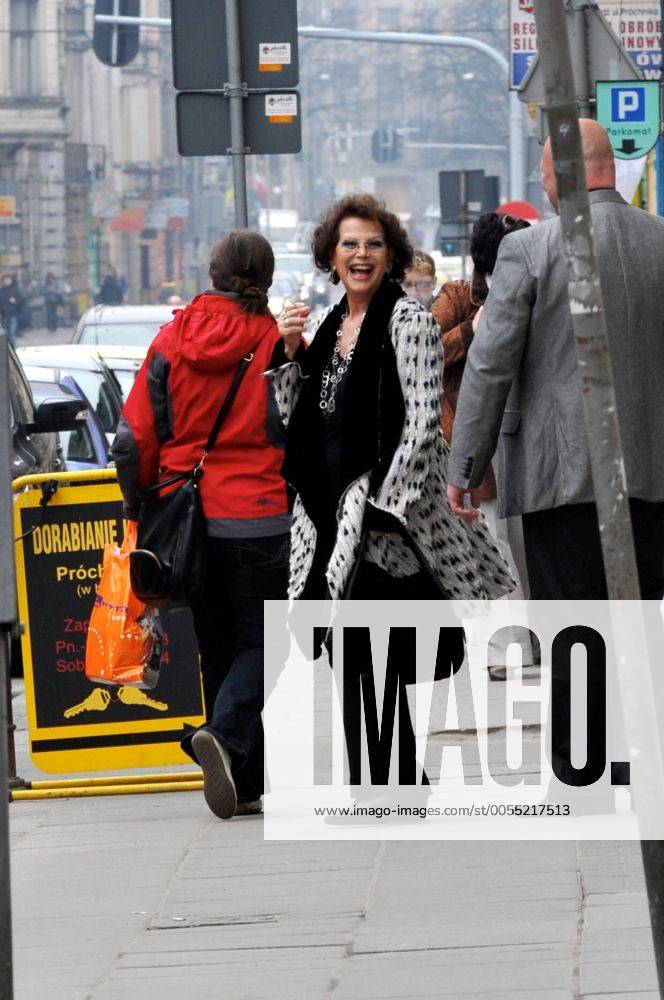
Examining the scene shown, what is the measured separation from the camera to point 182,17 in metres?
9.27

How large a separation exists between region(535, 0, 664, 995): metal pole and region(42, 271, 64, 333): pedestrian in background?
5563 centimetres

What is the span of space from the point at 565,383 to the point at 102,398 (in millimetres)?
9490

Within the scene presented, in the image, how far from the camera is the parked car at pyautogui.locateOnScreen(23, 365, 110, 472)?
13.0 metres

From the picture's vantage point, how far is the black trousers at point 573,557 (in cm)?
559

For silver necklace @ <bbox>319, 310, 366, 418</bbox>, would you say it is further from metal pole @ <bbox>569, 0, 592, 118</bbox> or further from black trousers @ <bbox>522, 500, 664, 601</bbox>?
metal pole @ <bbox>569, 0, 592, 118</bbox>

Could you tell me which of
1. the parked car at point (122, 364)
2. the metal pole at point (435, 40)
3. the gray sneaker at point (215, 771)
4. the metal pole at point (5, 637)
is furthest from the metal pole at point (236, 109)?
the metal pole at point (435, 40)

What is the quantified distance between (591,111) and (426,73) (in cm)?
10345

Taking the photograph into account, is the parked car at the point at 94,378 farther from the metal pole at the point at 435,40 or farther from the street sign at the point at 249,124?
the metal pole at the point at 435,40

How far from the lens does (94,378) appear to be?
15.0 metres

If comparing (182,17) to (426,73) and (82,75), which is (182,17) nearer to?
(82,75)

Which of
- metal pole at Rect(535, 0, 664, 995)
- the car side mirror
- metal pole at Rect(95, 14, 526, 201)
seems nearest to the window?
metal pole at Rect(95, 14, 526, 201)

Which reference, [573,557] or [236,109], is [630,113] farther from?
[573,557]

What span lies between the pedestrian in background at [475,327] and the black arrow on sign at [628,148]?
3758 mm

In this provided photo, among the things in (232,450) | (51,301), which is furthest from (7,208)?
(232,450)
